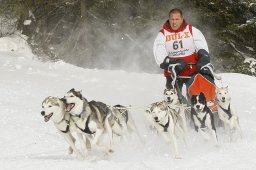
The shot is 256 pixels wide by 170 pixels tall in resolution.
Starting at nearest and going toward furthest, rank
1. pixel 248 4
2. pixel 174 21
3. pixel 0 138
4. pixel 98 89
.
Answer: pixel 174 21 → pixel 0 138 → pixel 98 89 → pixel 248 4

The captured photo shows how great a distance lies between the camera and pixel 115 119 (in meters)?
6.50

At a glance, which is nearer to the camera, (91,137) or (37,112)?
(91,137)

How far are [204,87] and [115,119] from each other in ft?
4.25

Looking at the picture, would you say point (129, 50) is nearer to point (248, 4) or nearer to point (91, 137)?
point (248, 4)

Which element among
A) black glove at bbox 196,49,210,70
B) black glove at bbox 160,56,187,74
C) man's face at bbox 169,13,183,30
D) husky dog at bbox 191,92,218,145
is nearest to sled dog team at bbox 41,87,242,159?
husky dog at bbox 191,92,218,145

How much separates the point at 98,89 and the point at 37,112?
2.81 m

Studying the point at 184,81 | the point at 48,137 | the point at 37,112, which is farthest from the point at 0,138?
the point at 184,81

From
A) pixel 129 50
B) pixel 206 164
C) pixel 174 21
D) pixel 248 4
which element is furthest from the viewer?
pixel 129 50

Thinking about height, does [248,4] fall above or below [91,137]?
above

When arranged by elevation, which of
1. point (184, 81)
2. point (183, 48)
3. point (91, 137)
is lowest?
point (91, 137)

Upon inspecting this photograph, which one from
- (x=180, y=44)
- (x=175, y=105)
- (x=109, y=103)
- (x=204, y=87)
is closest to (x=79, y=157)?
(x=175, y=105)

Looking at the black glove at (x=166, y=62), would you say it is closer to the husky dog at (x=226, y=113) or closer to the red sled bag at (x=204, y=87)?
the red sled bag at (x=204, y=87)

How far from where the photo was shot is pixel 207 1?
15.6 m

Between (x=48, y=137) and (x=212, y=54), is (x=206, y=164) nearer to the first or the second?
(x=48, y=137)
